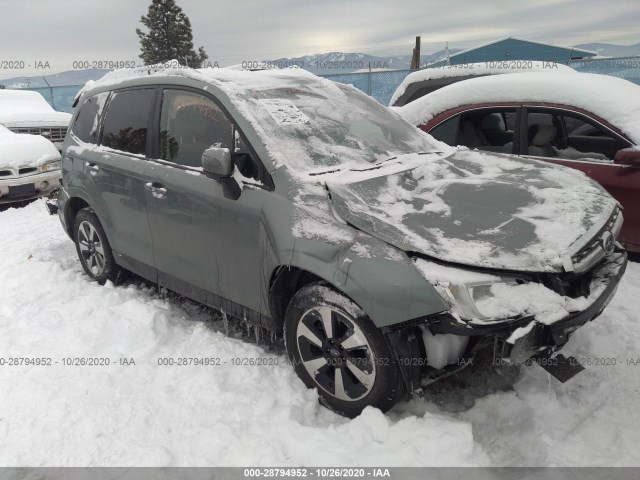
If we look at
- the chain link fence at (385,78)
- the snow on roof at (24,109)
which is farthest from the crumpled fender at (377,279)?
the snow on roof at (24,109)

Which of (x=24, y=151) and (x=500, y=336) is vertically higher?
(x=24, y=151)

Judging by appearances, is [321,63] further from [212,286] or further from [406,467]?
[406,467]

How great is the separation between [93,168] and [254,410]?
Result: 8.38ft

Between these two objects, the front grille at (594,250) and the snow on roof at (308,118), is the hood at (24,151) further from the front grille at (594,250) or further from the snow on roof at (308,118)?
the front grille at (594,250)

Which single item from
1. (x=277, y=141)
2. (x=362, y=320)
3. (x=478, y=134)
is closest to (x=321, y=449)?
(x=362, y=320)

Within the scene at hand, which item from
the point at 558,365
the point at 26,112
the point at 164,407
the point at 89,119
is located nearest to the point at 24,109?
the point at 26,112

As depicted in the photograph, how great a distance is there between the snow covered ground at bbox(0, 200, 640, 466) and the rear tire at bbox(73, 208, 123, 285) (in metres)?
0.67

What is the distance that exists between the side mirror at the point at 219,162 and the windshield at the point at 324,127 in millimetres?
246

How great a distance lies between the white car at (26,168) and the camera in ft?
22.9

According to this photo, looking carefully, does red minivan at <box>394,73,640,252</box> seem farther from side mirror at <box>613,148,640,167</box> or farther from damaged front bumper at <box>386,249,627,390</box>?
damaged front bumper at <box>386,249,627,390</box>

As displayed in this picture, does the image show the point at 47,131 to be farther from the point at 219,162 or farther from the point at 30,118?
the point at 219,162

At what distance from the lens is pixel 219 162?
2.66 meters

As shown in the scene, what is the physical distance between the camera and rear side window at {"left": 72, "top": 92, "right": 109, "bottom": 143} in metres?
4.12

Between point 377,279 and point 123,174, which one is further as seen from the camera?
point 123,174
